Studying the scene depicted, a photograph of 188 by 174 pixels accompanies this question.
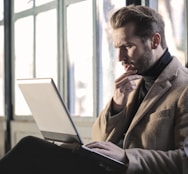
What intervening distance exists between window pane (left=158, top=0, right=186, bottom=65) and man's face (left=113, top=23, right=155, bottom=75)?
1.35 metres

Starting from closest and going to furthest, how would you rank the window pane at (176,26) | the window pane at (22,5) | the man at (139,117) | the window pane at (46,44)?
the man at (139,117) < the window pane at (176,26) < the window pane at (46,44) < the window pane at (22,5)

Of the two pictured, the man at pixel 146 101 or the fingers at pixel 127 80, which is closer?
the man at pixel 146 101

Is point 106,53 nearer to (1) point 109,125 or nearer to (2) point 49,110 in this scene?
(1) point 109,125

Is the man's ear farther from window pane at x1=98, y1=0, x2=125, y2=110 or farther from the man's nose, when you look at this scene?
window pane at x1=98, y1=0, x2=125, y2=110

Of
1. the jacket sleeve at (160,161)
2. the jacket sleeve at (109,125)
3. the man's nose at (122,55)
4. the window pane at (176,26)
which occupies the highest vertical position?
the window pane at (176,26)

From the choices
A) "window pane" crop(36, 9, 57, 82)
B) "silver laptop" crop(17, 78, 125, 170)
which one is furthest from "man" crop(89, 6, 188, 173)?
"window pane" crop(36, 9, 57, 82)

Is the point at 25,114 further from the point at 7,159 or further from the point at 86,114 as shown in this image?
the point at 7,159

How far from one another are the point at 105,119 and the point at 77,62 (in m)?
2.43

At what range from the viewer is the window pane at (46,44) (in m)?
4.46

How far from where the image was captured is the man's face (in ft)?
5.59

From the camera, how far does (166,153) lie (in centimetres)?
147

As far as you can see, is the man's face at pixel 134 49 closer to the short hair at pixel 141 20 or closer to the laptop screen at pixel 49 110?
the short hair at pixel 141 20

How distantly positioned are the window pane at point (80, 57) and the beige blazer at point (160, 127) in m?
2.35

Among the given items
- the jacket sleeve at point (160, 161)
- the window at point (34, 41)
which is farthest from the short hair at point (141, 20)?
the window at point (34, 41)
